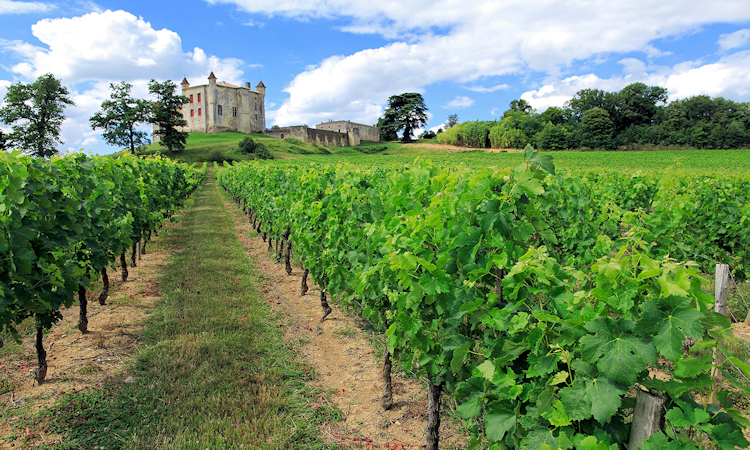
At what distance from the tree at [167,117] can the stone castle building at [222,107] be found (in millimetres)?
12458

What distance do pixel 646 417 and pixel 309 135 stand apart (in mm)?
70188

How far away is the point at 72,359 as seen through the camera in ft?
15.0

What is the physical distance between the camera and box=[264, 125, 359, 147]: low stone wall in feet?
221

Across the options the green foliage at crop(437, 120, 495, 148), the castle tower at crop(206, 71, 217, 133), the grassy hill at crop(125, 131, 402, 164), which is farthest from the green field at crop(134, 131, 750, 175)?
the green foliage at crop(437, 120, 495, 148)

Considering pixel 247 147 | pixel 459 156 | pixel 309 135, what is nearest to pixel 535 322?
pixel 459 156

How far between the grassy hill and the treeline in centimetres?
1810

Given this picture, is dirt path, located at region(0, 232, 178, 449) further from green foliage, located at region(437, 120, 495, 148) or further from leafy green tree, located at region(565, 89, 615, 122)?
leafy green tree, located at region(565, 89, 615, 122)

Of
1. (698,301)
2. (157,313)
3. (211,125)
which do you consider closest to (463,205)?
(698,301)

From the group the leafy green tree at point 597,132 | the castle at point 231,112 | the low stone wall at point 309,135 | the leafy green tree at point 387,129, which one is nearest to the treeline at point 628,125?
the leafy green tree at point 597,132

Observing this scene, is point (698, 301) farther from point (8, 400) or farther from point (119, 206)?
point (119, 206)

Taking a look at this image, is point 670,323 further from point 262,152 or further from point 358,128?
point 358,128

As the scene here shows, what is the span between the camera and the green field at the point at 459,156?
35906 millimetres

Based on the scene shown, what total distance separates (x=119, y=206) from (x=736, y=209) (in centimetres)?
1050

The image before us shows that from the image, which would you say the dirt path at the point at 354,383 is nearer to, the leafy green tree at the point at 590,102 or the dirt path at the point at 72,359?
the dirt path at the point at 72,359
